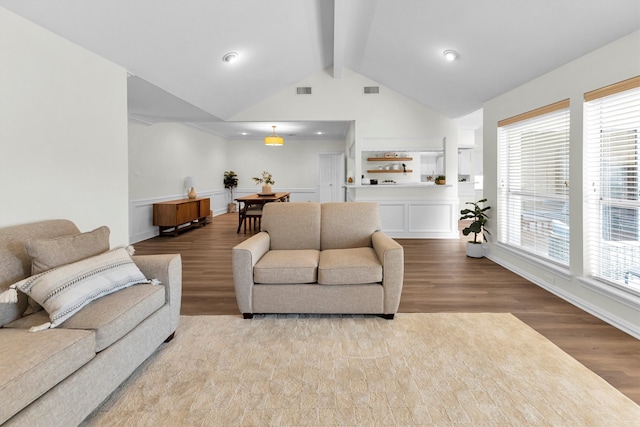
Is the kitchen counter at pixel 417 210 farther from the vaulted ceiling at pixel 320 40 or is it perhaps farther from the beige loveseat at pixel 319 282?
the beige loveseat at pixel 319 282

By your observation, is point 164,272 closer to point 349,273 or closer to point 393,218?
point 349,273

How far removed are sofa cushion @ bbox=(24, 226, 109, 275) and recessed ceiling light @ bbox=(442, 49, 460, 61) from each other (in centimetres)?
412

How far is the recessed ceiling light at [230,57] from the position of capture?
14.7 feet

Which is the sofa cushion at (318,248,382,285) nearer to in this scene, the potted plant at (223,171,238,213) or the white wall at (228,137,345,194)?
the white wall at (228,137,345,194)

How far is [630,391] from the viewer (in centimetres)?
191

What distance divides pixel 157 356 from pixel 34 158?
1.74 meters

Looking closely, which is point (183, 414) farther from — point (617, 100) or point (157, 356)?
point (617, 100)

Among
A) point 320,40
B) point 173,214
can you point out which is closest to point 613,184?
point 320,40

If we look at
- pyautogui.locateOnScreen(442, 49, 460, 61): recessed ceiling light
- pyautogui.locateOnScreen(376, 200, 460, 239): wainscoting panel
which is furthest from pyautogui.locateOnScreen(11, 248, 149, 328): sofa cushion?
pyautogui.locateOnScreen(376, 200, 460, 239): wainscoting panel

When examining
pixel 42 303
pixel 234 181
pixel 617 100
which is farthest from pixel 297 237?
pixel 234 181

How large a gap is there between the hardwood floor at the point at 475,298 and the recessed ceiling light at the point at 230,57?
268 cm

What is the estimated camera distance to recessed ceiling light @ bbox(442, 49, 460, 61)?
4246 millimetres

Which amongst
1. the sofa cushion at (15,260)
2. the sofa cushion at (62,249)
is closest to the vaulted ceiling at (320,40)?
the sofa cushion at (15,260)

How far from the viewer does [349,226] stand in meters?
3.58
